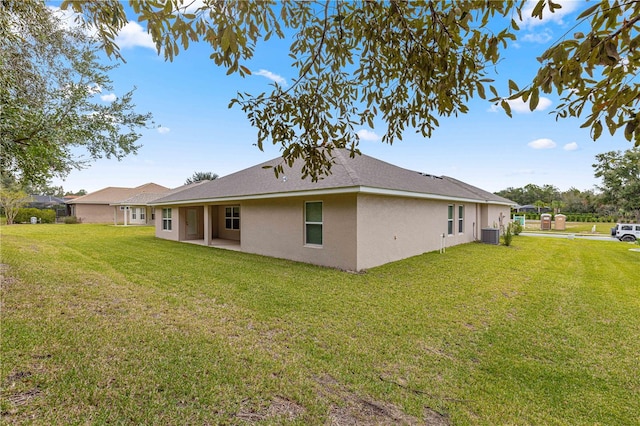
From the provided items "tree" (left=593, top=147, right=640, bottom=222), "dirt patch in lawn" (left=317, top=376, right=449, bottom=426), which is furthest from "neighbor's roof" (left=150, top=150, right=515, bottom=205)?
"tree" (left=593, top=147, right=640, bottom=222)

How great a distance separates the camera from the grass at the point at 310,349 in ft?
9.66

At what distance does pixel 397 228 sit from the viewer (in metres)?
11.0

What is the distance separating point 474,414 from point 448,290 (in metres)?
4.68

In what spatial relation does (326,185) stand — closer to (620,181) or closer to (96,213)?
(620,181)

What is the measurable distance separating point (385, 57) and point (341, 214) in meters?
6.46

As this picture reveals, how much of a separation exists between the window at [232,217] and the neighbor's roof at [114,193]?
21721 mm

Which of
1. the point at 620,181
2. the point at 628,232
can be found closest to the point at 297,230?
the point at 628,232

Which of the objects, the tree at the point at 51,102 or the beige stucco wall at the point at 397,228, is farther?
the beige stucco wall at the point at 397,228

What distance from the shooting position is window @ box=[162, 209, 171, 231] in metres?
18.2

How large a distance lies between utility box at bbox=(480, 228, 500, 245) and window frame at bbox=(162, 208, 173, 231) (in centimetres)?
1784

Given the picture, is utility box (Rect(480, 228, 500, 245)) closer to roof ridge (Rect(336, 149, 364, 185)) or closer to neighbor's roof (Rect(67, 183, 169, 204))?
roof ridge (Rect(336, 149, 364, 185))

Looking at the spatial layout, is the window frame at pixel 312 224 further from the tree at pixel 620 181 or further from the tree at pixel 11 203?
the tree at pixel 11 203

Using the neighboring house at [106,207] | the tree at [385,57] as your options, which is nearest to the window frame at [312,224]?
the tree at [385,57]

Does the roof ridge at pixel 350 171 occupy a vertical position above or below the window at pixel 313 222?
above
